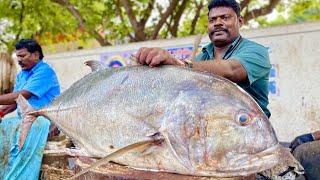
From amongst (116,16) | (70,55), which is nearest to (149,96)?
(70,55)

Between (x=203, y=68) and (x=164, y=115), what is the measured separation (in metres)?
0.38

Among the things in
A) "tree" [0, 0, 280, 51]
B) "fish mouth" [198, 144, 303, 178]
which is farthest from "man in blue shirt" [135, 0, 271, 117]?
"tree" [0, 0, 280, 51]

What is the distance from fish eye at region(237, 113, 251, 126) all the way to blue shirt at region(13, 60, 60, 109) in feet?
9.24

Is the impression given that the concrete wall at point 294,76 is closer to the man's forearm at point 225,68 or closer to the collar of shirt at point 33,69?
the collar of shirt at point 33,69

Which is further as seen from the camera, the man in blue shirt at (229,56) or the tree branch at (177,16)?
the tree branch at (177,16)

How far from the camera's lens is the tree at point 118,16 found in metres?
10.9

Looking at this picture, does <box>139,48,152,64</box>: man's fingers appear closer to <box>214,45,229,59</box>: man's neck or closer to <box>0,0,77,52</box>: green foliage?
<box>214,45,229,59</box>: man's neck

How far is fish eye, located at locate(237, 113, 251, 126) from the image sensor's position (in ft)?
6.43

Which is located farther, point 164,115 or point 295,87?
point 295,87

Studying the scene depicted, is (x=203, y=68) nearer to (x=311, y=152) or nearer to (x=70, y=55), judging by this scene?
(x=311, y=152)

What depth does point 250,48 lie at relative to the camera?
2.62m

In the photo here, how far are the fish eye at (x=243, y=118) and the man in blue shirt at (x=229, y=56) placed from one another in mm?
376

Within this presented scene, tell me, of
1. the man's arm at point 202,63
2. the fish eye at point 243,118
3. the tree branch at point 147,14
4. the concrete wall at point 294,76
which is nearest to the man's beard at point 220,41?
the man's arm at point 202,63

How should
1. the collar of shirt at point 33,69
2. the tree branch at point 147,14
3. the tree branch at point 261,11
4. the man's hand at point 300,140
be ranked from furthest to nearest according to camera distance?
the tree branch at point 147,14, the tree branch at point 261,11, the collar of shirt at point 33,69, the man's hand at point 300,140
